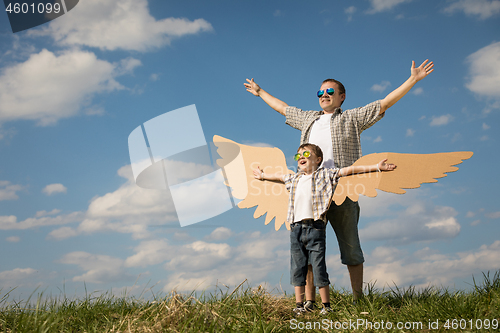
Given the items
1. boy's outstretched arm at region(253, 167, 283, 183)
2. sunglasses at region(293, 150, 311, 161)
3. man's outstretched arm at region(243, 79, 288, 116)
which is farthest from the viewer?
man's outstretched arm at region(243, 79, 288, 116)

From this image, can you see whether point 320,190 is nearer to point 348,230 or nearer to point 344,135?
point 348,230

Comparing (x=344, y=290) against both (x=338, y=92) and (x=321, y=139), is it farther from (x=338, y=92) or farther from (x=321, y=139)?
(x=338, y=92)

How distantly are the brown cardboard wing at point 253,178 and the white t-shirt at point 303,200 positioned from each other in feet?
1.63

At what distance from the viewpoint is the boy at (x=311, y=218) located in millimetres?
3947

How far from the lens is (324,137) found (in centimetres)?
454

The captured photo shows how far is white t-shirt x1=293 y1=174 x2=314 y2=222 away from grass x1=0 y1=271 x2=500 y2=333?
3.33 ft

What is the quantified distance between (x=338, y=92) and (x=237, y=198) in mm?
1923

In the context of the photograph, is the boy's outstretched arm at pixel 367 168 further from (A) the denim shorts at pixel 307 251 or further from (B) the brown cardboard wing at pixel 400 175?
(A) the denim shorts at pixel 307 251

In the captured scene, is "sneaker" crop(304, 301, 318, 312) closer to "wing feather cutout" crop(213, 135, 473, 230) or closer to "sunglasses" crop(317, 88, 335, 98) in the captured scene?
"wing feather cutout" crop(213, 135, 473, 230)

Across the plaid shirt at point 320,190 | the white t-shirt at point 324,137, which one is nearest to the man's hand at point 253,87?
the white t-shirt at point 324,137

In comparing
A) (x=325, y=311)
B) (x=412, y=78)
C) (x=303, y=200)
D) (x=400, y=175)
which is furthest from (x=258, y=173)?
(x=412, y=78)

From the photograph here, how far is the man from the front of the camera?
438 cm

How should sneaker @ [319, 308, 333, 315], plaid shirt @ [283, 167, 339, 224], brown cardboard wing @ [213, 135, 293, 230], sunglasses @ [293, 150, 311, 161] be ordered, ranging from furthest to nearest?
brown cardboard wing @ [213, 135, 293, 230] → sunglasses @ [293, 150, 311, 161] → plaid shirt @ [283, 167, 339, 224] → sneaker @ [319, 308, 333, 315]

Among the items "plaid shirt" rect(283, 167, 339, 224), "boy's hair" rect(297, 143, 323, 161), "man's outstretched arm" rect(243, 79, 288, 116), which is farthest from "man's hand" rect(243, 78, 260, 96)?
"plaid shirt" rect(283, 167, 339, 224)
